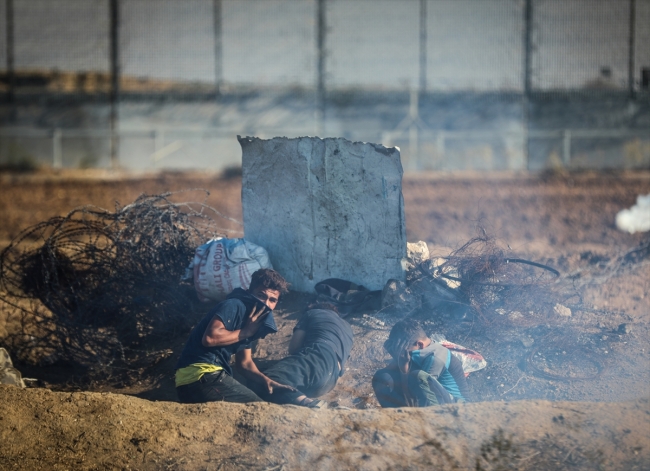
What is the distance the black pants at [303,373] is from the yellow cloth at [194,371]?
0.41 m

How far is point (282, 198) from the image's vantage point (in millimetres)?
6953

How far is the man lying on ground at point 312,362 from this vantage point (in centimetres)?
510

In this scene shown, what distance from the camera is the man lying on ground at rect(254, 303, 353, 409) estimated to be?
5.10 meters

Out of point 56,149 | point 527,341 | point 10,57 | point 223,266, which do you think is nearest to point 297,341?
point 223,266

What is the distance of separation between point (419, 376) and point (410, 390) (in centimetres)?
13

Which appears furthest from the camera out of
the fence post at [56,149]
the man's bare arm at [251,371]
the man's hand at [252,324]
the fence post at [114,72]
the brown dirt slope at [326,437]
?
the fence post at [114,72]

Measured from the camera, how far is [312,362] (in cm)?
516

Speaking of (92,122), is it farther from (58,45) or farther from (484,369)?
(484,369)

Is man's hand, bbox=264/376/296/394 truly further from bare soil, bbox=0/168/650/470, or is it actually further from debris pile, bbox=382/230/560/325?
debris pile, bbox=382/230/560/325

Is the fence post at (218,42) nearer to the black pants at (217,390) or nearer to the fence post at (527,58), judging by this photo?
the fence post at (527,58)

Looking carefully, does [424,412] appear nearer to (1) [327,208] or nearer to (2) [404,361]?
(2) [404,361]

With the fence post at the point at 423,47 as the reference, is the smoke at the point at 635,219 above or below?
below

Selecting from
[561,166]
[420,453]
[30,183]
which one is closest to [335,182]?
[420,453]

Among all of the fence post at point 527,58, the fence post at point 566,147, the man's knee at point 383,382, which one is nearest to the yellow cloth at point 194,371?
the man's knee at point 383,382
